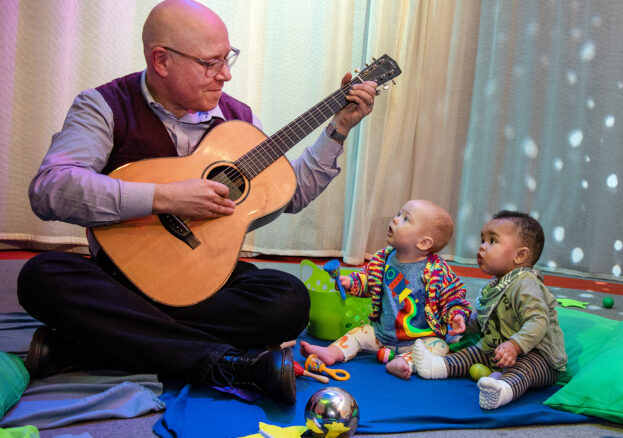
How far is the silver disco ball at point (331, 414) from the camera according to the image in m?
1.15

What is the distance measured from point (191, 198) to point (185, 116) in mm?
357

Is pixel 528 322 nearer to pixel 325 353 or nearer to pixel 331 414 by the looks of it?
pixel 325 353

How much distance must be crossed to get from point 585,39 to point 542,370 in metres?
3.21

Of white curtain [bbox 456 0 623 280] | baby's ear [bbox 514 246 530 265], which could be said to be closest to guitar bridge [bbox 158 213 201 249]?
baby's ear [bbox 514 246 530 265]

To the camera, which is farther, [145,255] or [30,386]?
[145,255]

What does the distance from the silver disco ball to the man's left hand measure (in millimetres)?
943

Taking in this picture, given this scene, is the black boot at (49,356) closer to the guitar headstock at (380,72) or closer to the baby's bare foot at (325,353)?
the baby's bare foot at (325,353)

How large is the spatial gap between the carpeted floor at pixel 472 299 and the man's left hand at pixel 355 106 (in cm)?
98

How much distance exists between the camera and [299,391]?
1.50 metres

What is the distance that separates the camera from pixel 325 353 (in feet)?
5.72

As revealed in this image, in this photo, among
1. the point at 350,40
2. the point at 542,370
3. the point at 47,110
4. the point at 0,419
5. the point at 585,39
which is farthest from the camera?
the point at 585,39

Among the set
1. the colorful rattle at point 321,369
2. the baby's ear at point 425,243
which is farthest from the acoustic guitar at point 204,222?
the baby's ear at point 425,243

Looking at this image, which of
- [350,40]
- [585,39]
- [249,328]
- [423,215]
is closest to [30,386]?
[249,328]

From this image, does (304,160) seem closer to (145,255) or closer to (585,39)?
(145,255)
